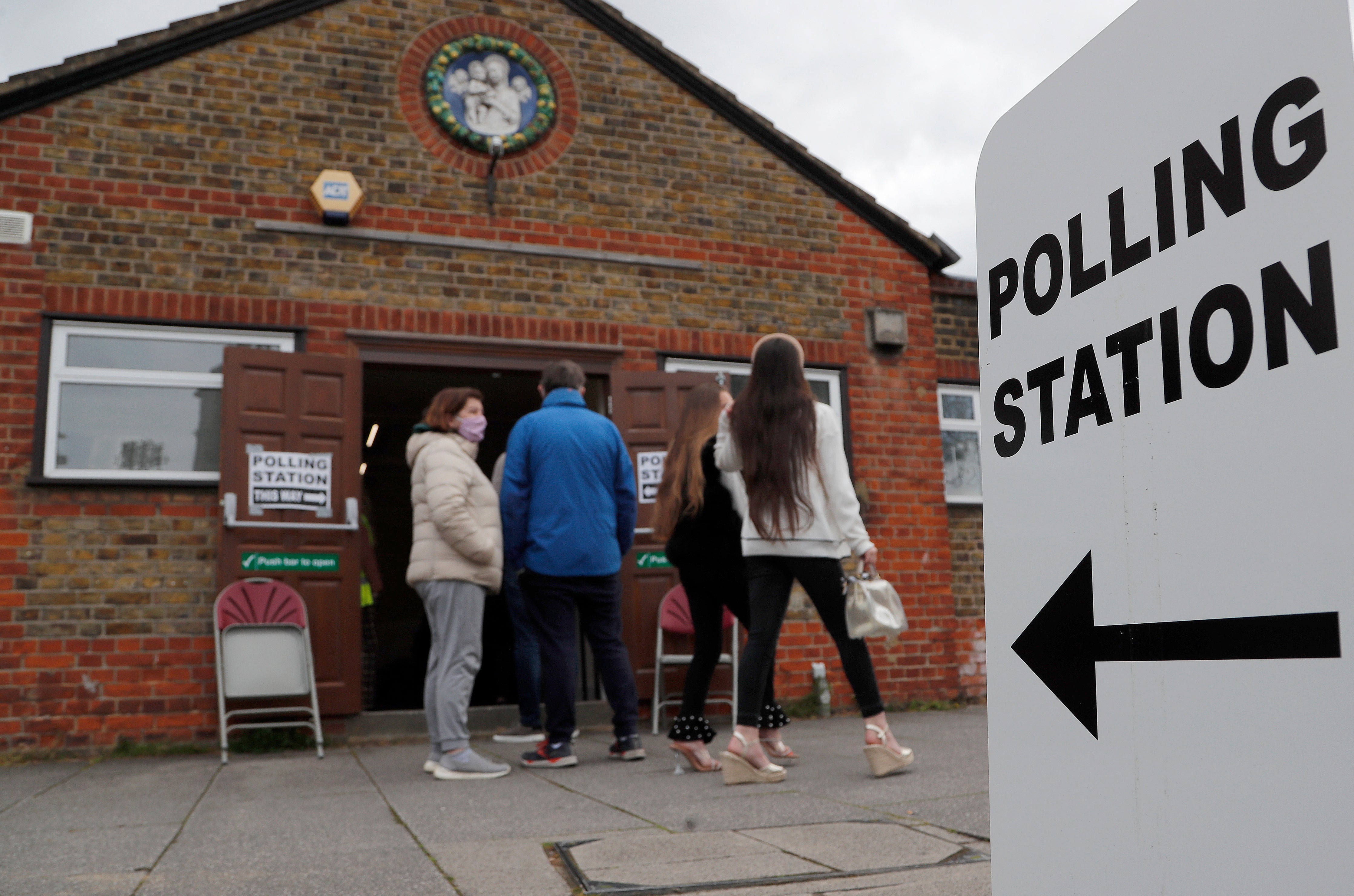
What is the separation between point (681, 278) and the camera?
777 centimetres

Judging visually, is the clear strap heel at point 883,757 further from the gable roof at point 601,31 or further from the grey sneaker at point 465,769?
the gable roof at point 601,31

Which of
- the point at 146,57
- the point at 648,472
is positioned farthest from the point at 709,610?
the point at 146,57

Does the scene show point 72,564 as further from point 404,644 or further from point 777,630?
point 404,644

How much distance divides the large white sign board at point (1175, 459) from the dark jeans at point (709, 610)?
377 cm

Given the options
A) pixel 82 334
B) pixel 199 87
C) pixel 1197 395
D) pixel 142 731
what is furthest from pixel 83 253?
pixel 1197 395

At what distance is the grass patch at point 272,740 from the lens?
20.4ft

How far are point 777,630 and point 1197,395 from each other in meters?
3.65

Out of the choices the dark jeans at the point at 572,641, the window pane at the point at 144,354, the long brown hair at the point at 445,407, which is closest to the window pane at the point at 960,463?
the dark jeans at the point at 572,641

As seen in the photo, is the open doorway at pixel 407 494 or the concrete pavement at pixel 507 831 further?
the open doorway at pixel 407 494

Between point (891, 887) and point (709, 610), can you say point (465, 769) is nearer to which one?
point (709, 610)

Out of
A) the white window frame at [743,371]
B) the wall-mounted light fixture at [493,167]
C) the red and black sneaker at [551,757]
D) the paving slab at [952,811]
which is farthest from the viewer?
the white window frame at [743,371]

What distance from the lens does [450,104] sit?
7.43 m

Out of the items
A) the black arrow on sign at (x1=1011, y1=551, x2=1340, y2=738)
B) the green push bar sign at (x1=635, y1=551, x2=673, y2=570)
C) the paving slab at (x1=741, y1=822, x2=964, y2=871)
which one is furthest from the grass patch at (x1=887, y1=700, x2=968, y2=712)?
the black arrow on sign at (x1=1011, y1=551, x2=1340, y2=738)

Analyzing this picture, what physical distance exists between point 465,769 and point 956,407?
5289mm
